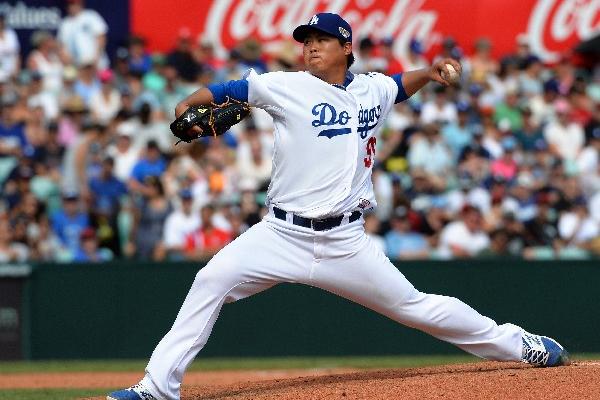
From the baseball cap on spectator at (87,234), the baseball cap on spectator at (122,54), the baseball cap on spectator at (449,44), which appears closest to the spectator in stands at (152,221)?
the baseball cap on spectator at (87,234)

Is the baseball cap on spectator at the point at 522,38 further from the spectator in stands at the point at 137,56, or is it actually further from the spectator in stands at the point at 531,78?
the spectator in stands at the point at 137,56

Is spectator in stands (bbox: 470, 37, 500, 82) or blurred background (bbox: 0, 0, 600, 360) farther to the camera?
spectator in stands (bbox: 470, 37, 500, 82)

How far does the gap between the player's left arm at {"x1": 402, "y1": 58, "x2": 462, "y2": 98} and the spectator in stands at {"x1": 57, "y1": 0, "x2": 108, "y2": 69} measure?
8467 mm

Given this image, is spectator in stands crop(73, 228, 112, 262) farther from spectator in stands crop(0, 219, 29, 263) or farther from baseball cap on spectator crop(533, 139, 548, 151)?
baseball cap on spectator crop(533, 139, 548, 151)

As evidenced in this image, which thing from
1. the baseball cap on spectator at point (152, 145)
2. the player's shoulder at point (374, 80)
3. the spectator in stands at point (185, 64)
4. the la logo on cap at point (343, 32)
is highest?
the la logo on cap at point (343, 32)

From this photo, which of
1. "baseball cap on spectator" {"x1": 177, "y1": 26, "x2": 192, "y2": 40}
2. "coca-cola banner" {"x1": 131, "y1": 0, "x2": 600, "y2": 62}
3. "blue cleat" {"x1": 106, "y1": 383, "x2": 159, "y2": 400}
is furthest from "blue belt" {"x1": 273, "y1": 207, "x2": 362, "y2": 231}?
"coca-cola banner" {"x1": 131, "y1": 0, "x2": 600, "y2": 62}

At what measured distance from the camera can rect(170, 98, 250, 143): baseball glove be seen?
584cm

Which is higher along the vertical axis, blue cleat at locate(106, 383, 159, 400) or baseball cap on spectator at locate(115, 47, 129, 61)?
baseball cap on spectator at locate(115, 47, 129, 61)

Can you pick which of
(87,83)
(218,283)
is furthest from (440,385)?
(87,83)

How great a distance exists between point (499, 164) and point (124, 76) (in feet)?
15.0

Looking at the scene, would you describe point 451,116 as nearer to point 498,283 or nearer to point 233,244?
point 498,283

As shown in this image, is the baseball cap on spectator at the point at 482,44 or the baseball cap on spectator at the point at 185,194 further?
the baseball cap on spectator at the point at 482,44

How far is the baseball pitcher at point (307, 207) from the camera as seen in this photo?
615cm

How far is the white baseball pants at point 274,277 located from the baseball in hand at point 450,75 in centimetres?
90
